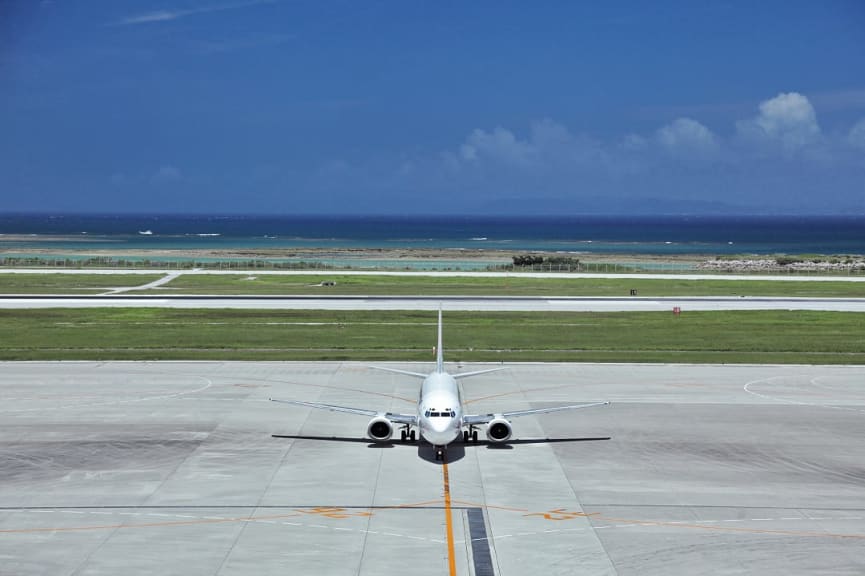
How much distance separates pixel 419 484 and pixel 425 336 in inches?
1567

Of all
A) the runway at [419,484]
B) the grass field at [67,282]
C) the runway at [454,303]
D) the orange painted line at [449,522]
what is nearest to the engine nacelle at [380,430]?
the runway at [419,484]

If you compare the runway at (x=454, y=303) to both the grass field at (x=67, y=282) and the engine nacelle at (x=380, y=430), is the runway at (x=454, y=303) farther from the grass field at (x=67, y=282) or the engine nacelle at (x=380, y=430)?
the engine nacelle at (x=380, y=430)

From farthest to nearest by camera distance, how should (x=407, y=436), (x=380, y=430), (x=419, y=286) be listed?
1. (x=419, y=286)
2. (x=407, y=436)
3. (x=380, y=430)

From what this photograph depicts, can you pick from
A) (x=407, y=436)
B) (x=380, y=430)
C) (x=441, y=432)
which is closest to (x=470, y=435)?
(x=407, y=436)

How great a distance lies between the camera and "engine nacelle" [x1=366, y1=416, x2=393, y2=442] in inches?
1496

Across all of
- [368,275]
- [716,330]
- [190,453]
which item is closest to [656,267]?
[368,275]

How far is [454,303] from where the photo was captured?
96.4 metres

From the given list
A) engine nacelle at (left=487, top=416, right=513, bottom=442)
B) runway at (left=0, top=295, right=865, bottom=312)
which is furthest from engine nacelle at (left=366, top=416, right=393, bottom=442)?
runway at (left=0, top=295, right=865, bottom=312)

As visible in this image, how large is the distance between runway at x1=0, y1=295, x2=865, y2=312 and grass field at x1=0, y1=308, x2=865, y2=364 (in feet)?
14.8

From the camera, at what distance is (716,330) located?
78562 mm

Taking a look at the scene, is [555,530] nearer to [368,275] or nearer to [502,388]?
[502,388]

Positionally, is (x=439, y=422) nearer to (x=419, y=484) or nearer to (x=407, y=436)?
(x=419, y=484)

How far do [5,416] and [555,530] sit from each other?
97.2 ft

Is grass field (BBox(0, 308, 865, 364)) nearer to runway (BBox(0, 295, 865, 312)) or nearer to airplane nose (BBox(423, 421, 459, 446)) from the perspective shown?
runway (BBox(0, 295, 865, 312))
